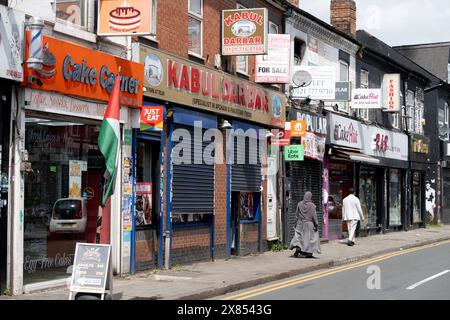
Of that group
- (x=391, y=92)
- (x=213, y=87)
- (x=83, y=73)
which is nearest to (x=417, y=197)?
(x=391, y=92)

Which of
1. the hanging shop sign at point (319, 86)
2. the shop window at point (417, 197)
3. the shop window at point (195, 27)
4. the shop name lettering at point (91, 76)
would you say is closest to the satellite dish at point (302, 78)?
the hanging shop sign at point (319, 86)

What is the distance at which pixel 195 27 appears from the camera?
17.0 metres

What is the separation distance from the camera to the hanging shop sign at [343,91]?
23.4 metres

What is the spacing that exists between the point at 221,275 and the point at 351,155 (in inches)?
473

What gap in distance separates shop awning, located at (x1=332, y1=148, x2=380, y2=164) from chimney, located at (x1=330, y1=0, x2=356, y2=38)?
5.79 metres

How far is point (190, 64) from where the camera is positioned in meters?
16.3

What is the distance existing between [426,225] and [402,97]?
7871mm

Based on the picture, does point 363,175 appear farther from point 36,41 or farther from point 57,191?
point 36,41

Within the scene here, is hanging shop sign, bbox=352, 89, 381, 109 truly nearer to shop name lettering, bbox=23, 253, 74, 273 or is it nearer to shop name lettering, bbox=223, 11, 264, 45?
shop name lettering, bbox=223, 11, 264, 45

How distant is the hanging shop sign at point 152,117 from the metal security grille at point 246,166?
14.5 ft

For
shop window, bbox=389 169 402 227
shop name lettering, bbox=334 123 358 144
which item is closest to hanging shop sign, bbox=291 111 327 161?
shop name lettering, bbox=334 123 358 144

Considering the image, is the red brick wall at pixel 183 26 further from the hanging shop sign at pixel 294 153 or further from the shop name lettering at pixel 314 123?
the shop name lettering at pixel 314 123
